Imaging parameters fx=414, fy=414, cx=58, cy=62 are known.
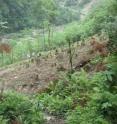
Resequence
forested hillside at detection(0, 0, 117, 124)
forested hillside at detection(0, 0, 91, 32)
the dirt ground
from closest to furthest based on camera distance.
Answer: forested hillside at detection(0, 0, 117, 124), the dirt ground, forested hillside at detection(0, 0, 91, 32)

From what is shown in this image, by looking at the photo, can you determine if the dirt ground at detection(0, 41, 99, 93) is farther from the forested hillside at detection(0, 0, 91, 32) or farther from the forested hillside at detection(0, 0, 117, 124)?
the forested hillside at detection(0, 0, 91, 32)

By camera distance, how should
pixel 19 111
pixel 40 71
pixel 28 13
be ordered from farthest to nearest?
pixel 28 13 → pixel 40 71 → pixel 19 111

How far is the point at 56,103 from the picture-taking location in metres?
12.6

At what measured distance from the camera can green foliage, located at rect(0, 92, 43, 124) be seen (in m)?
11.1

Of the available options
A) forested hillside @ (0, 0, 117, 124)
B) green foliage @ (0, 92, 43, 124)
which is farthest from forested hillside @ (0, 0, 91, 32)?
green foliage @ (0, 92, 43, 124)

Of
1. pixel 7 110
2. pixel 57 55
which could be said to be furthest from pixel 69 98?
pixel 57 55

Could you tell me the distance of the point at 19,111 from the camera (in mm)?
11266

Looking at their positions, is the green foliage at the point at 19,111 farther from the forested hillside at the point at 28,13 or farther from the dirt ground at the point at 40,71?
the forested hillside at the point at 28,13

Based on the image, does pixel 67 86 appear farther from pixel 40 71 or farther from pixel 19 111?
pixel 40 71

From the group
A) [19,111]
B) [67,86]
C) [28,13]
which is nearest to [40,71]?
[67,86]

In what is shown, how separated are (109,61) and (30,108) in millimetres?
2799

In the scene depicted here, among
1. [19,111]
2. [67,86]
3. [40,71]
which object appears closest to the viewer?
[19,111]

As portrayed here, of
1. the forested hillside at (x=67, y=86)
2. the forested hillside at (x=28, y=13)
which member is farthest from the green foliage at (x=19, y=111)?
the forested hillside at (x=28, y=13)

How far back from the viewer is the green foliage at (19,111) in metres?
11.1
